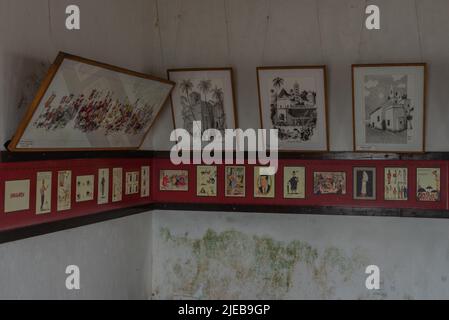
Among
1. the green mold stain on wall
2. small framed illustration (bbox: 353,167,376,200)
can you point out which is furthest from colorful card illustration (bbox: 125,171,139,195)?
small framed illustration (bbox: 353,167,376,200)

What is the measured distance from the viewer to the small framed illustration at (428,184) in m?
5.57

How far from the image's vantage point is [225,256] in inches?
240

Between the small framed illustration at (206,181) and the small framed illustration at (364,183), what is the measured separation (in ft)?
4.77

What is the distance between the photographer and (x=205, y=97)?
6000 mm

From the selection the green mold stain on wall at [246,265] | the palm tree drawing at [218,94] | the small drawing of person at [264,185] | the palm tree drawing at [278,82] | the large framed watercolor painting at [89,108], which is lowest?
the green mold stain on wall at [246,265]

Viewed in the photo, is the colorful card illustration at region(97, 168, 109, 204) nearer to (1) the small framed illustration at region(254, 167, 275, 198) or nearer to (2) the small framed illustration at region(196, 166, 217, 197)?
(2) the small framed illustration at region(196, 166, 217, 197)

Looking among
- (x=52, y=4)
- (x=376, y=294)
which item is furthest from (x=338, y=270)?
(x=52, y=4)

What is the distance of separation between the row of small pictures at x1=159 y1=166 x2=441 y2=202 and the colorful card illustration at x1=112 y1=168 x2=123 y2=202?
0.73 meters

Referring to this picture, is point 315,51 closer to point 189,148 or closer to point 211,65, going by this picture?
point 211,65

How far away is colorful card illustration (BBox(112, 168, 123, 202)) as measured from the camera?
5536mm

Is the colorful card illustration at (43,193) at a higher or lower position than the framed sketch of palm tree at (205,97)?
lower

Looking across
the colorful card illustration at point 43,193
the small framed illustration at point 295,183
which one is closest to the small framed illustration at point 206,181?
the small framed illustration at point 295,183

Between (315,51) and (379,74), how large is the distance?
0.70 meters

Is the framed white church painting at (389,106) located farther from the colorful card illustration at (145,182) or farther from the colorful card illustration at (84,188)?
the colorful card illustration at (84,188)
